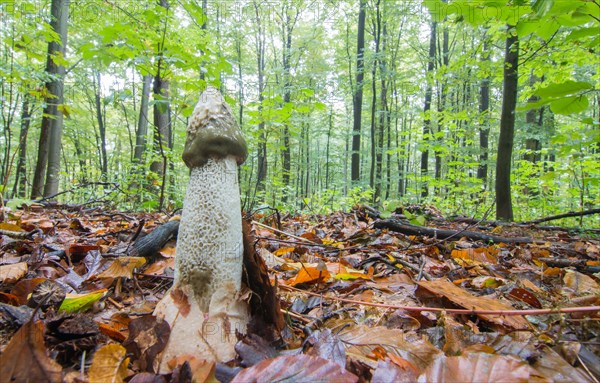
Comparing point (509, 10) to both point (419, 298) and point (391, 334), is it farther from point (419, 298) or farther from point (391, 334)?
point (391, 334)

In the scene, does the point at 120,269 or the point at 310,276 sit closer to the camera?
the point at 120,269

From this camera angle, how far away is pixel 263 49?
19.8 m

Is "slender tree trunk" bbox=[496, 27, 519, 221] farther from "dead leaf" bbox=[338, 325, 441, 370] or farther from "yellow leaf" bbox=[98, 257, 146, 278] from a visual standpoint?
"yellow leaf" bbox=[98, 257, 146, 278]

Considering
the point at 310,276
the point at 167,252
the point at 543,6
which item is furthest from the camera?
the point at 167,252

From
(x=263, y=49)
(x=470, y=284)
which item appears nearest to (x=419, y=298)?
(x=470, y=284)

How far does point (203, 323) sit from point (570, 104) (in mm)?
2514

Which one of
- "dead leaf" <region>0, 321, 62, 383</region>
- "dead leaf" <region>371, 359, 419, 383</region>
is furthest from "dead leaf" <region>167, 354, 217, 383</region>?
"dead leaf" <region>371, 359, 419, 383</region>

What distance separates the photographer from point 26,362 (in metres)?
0.87

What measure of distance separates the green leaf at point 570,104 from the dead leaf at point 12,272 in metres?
3.32

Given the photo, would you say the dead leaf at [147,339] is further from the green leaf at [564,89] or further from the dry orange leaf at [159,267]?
the green leaf at [564,89]

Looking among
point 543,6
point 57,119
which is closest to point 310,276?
point 543,6

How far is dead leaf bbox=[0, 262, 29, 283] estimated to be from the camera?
67.9 inches

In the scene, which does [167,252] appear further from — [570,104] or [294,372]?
[570,104]

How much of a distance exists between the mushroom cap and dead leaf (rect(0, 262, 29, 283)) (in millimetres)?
1255
